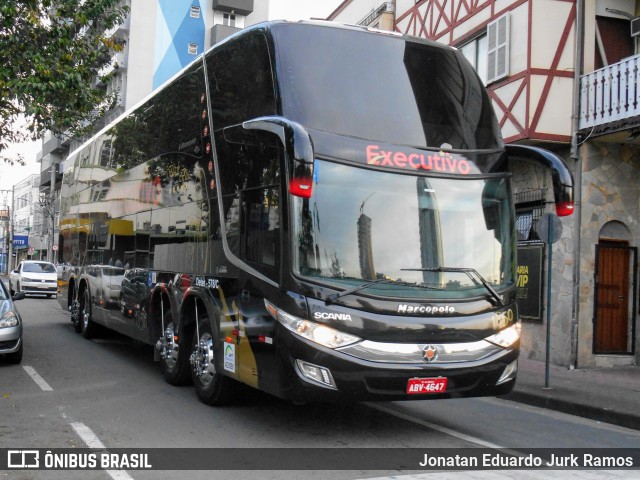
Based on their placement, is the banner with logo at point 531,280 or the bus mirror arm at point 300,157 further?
the banner with logo at point 531,280

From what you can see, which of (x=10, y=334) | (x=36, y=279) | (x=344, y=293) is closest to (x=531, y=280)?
(x=344, y=293)

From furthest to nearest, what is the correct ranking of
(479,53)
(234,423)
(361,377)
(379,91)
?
(479,53) < (234,423) < (379,91) < (361,377)

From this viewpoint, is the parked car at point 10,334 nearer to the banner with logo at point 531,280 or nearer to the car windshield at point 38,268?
the banner with logo at point 531,280

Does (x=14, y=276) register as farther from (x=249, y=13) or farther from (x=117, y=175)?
(x=249, y=13)

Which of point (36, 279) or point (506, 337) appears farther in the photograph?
point (36, 279)

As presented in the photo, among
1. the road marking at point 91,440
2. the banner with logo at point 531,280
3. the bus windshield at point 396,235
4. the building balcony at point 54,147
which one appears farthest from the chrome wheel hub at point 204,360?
the building balcony at point 54,147

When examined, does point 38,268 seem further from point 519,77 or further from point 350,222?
point 350,222

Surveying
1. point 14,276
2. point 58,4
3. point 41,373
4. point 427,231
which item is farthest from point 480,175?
point 14,276

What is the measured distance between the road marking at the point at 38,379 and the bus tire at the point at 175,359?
144 centimetres

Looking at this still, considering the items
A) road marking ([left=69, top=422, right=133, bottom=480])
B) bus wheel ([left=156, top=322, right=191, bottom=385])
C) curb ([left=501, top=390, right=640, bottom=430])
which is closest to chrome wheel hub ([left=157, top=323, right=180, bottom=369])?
bus wheel ([left=156, top=322, right=191, bottom=385])

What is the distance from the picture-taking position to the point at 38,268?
30000mm

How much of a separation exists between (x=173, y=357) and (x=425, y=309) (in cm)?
403

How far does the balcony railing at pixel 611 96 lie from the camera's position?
1268cm

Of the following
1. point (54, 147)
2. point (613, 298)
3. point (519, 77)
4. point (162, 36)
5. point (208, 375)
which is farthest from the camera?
point (54, 147)
